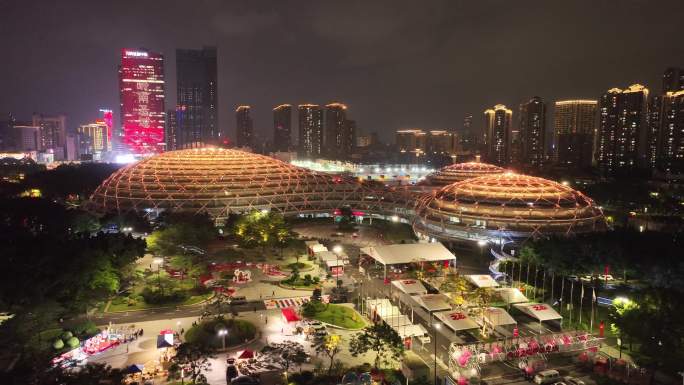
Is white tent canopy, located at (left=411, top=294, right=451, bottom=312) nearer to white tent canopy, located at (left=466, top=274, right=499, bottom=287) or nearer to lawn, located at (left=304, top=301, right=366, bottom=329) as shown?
white tent canopy, located at (left=466, top=274, right=499, bottom=287)

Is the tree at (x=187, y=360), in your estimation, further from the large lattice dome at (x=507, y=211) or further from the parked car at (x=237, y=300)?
the large lattice dome at (x=507, y=211)

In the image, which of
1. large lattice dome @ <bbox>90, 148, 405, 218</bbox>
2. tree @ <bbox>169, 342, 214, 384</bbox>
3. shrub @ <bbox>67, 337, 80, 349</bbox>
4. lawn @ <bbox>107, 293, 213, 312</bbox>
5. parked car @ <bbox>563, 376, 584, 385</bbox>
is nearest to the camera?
tree @ <bbox>169, 342, 214, 384</bbox>

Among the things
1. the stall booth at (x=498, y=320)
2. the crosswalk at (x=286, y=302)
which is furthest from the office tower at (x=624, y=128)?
the crosswalk at (x=286, y=302)

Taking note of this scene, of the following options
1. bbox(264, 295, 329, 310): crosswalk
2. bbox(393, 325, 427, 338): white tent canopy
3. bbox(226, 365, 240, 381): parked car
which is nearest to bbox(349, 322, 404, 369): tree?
bbox(393, 325, 427, 338): white tent canopy

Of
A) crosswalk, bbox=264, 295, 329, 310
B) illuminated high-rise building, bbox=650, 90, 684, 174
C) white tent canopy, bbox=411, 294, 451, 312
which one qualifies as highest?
illuminated high-rise building, bbox=650, 90, 684, 174

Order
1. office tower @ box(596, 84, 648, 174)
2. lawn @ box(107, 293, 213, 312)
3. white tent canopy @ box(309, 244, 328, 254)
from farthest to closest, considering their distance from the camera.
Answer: office tower @ box(596, 84, 648, 174) < white tent canopy @ box(309, 244, 328, 254) < lawn @ box(107, 293, 213, 312)

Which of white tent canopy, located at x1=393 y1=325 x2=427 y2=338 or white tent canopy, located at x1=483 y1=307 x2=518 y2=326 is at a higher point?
white tent canopy, located at x1=483 y1=307 x2=518 y2=326

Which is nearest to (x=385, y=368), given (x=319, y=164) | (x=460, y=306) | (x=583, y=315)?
(x=460, y=306)
